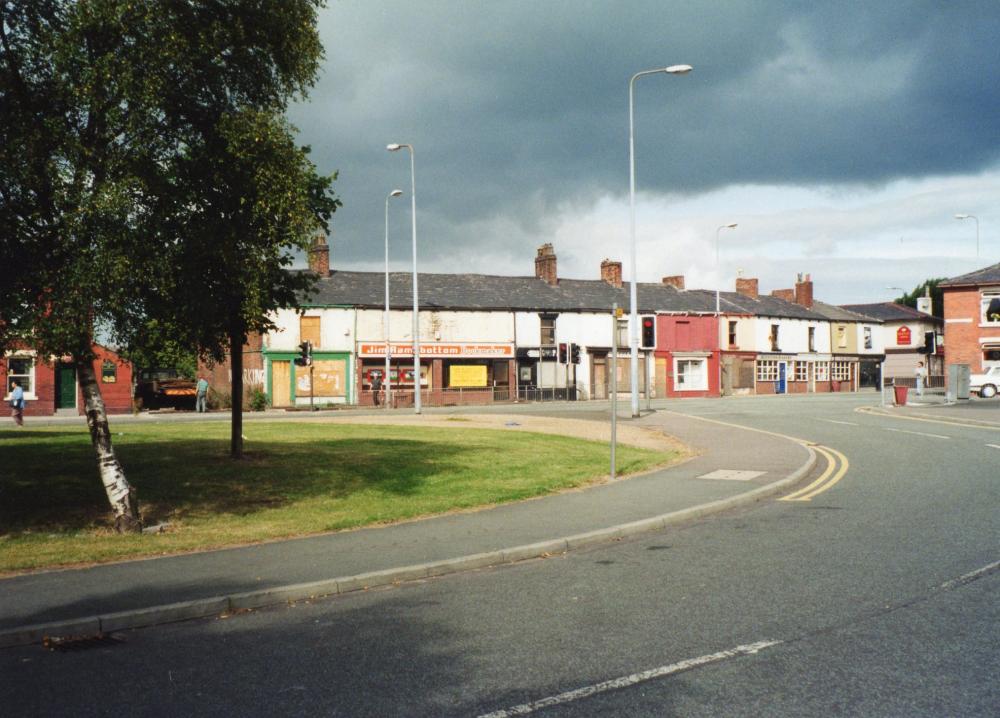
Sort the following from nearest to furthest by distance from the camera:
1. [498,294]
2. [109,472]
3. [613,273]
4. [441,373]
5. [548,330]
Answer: [109,472] < [441,373] < [548,330] < [498,294] < [613,273]

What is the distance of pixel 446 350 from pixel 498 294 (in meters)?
6.08

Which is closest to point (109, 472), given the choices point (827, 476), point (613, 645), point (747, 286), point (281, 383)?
point (613, 645)

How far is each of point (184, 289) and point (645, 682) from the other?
8082mm

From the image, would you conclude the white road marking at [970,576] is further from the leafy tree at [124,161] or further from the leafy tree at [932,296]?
the leafy tree at [932,296]

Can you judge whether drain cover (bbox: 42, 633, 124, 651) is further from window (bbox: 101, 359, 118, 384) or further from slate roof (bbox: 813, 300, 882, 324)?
slate roof (bbox: 813, 300, 882, 324)

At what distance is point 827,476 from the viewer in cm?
1490

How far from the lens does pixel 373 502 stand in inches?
495

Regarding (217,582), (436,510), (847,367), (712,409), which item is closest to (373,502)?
(436,510)

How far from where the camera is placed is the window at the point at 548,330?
54.3 meters

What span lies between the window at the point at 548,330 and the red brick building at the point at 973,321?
2623cm

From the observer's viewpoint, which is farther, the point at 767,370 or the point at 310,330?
the point at 767,370

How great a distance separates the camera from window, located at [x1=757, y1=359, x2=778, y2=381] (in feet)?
211

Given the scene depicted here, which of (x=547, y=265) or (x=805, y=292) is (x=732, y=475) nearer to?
(x=547, y=265)

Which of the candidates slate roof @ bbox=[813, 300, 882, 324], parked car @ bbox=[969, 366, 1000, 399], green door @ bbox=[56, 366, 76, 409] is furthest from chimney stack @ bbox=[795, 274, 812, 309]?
green door @ bbox=[56, 366, 76, 409]
